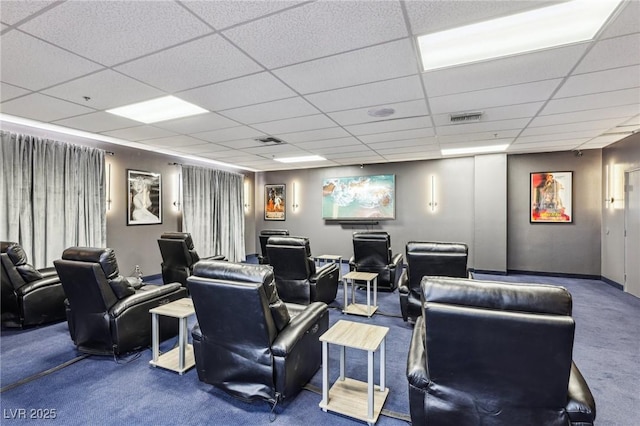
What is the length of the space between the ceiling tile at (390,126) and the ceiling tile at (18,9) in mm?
3357

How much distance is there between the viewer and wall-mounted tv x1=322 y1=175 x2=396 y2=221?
25.5 feet

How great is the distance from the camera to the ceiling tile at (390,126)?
4.17m

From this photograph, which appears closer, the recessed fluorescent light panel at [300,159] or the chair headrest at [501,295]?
the chair headrest at [501,295]

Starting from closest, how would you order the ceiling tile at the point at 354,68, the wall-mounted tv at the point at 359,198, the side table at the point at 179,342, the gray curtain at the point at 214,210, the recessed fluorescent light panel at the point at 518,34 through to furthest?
1. the recessed fluorescent light panel at the point at 518,34
2. the ceiling tile at the point at 354,68
3. the side table at the point at 179,342
4. the gray curtain at the point at 214,210
5. the wall-mounted tv at the point at 359,198

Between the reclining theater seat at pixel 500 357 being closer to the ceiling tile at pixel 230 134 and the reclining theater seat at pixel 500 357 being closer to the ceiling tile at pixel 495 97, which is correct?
the ceiling tile at pixel 495 97

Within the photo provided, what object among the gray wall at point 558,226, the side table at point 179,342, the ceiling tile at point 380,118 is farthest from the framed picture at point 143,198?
the gray wall at point 558,226

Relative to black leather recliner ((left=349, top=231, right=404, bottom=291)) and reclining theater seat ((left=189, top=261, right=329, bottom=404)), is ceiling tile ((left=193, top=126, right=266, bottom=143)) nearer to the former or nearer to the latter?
black leather recliner ((left=349, top=231, right=404, bottom=291))

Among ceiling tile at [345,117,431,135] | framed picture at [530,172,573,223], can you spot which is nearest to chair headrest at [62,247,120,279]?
ceiling tile at [345,117,431,135]

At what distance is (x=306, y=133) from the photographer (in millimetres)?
4793

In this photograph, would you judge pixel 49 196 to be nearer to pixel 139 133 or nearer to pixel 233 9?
pixel 139 133

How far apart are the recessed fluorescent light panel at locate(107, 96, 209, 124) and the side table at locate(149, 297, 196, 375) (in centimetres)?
215

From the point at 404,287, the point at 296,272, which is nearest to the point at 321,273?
the point at 296,272

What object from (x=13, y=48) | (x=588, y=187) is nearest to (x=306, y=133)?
(x=13, y=48)

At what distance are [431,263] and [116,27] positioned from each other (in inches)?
137
